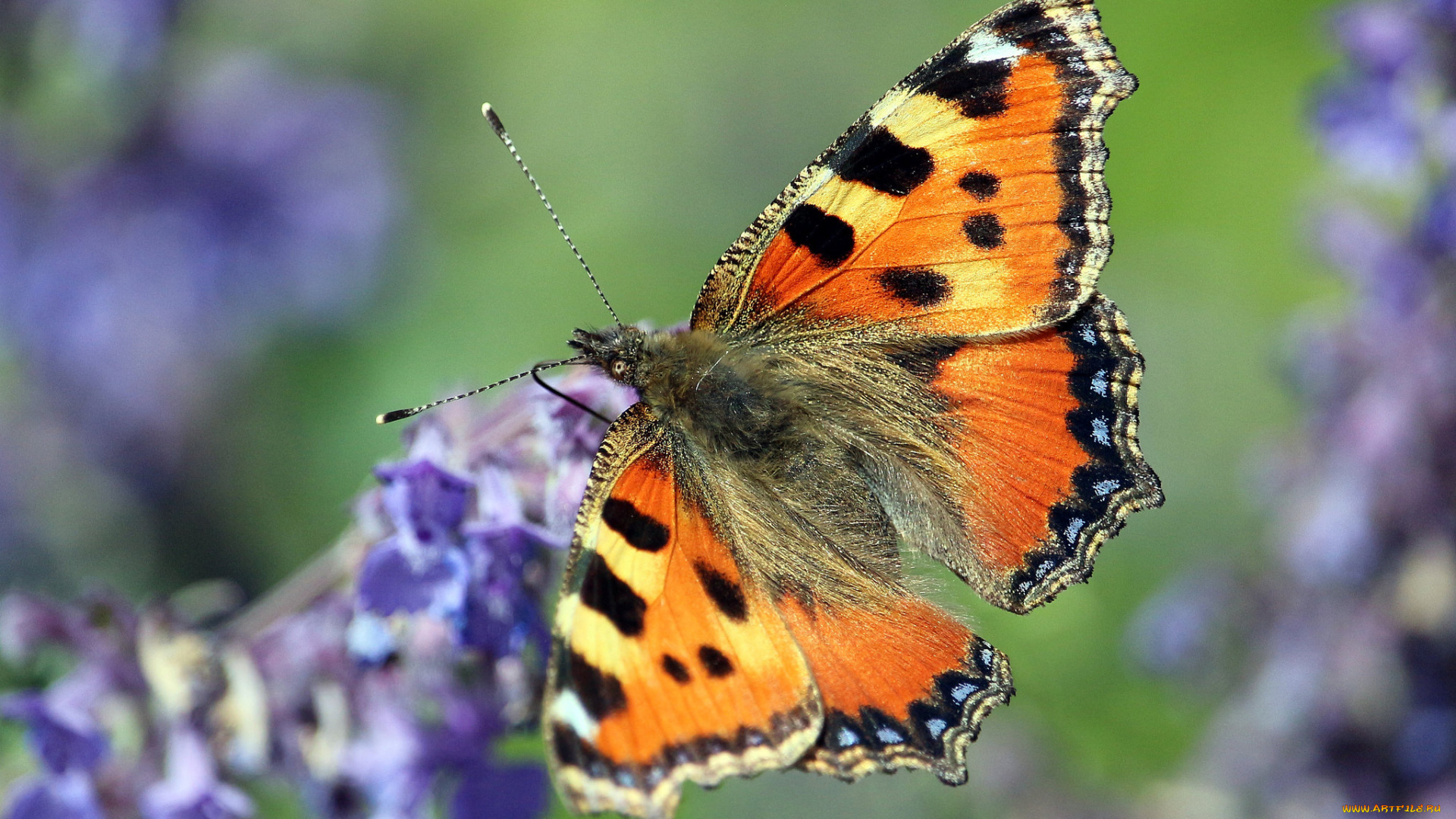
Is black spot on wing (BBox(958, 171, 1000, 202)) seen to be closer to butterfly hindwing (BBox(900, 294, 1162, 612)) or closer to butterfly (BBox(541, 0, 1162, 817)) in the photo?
butterfly (BBox(541, 0, 1162, 817))

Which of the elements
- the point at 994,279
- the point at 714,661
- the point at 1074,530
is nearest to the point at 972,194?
the point at 994,279

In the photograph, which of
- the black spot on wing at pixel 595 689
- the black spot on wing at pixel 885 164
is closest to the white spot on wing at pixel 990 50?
the black spot on wing at pixel 885 164

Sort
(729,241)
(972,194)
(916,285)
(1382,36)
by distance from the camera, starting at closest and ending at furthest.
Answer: (972,194), (916,285), (1382,36), (729,241)

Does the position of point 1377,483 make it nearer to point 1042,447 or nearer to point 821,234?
point 1042,447

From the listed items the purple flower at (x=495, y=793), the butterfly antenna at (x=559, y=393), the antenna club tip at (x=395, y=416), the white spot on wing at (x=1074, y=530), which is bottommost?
the white spot on wing at (x=1074, y=530)

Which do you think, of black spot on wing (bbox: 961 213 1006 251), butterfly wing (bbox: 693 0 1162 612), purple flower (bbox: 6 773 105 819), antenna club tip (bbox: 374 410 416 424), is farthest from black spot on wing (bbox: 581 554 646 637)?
purple flower (bbox: 6 773 105 819)

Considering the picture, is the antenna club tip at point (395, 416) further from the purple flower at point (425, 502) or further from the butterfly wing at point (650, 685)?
the butterfly wing at point (650, 685)
